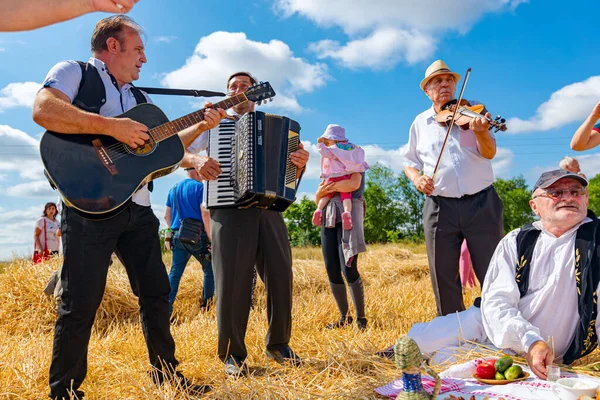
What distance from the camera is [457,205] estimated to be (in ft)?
12.7

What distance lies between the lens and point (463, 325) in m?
3.31

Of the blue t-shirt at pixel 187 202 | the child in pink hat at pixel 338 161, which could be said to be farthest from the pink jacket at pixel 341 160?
the blue t-shirt at pixel 187 202

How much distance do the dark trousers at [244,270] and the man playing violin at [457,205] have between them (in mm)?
1265

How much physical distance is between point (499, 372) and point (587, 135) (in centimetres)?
221

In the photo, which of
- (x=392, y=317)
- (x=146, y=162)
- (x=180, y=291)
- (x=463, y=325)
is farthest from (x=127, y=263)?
(x=180, y=291)

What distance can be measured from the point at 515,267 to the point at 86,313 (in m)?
2.61

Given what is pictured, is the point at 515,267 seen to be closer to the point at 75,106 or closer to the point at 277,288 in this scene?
the point at 277,288

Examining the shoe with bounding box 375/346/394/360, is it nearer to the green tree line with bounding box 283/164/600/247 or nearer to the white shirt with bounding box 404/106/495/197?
the white shirt with bounding box 404/106/495/197

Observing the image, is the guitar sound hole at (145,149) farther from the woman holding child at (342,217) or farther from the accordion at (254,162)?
the woman holding child at (342,217)

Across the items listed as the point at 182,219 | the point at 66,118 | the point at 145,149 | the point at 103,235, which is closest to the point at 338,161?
the point at 182,219

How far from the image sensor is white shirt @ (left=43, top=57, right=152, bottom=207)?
9.04 feet

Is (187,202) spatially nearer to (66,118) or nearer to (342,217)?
(342,217)

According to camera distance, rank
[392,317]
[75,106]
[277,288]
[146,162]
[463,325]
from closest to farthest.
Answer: [75,106]
[146,162]
[463,325]
[277,288]
[392,317]

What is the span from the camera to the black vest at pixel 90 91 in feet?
9.39
